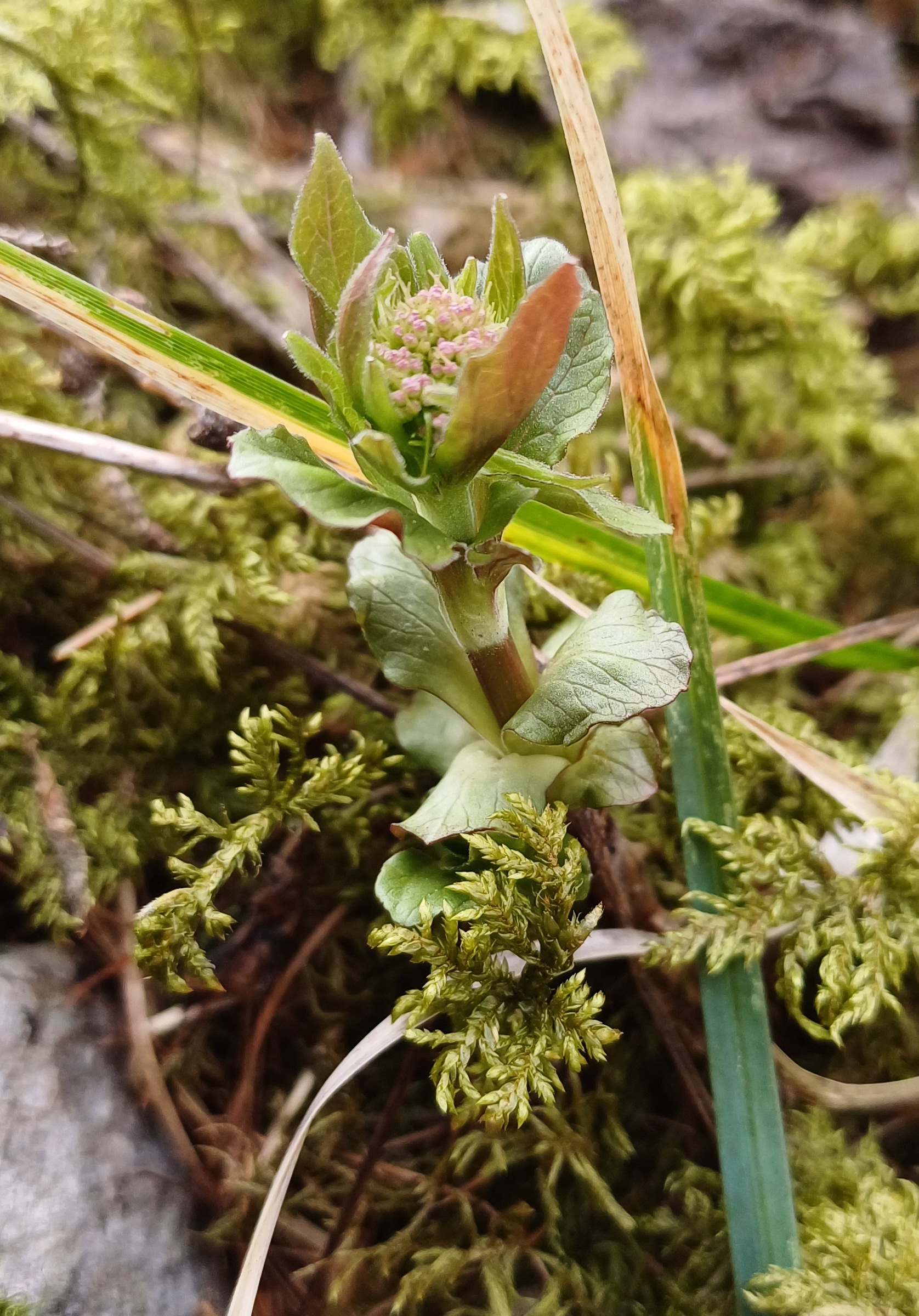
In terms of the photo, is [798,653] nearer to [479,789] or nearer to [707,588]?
[707,588]

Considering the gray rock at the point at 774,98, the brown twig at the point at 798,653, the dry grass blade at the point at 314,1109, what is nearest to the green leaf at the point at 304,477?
the dry grass blade at the point at 314,1109

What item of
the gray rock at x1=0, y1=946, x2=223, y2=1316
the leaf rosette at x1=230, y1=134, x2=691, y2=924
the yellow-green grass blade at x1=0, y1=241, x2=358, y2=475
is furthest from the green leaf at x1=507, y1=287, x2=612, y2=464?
the gray rock at x1=0, y1=946, x2=223, y2=1316

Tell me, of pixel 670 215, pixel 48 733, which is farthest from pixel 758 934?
pixel 670 215

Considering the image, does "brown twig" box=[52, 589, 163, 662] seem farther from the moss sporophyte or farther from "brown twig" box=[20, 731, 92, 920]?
the moss sporophyte

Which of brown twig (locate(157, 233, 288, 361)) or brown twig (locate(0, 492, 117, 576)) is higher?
brown twig (locate(157, 233, 288, 361))

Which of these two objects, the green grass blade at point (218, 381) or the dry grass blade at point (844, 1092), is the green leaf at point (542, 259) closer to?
the green grass blade at point (218, 381)

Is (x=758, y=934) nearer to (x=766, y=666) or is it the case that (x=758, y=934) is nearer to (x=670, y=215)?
(x=766, y=666)

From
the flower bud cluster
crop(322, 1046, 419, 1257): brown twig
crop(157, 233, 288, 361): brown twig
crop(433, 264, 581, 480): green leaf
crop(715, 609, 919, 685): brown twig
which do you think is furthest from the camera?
crop(157, 233, 288, 361): brown twig
